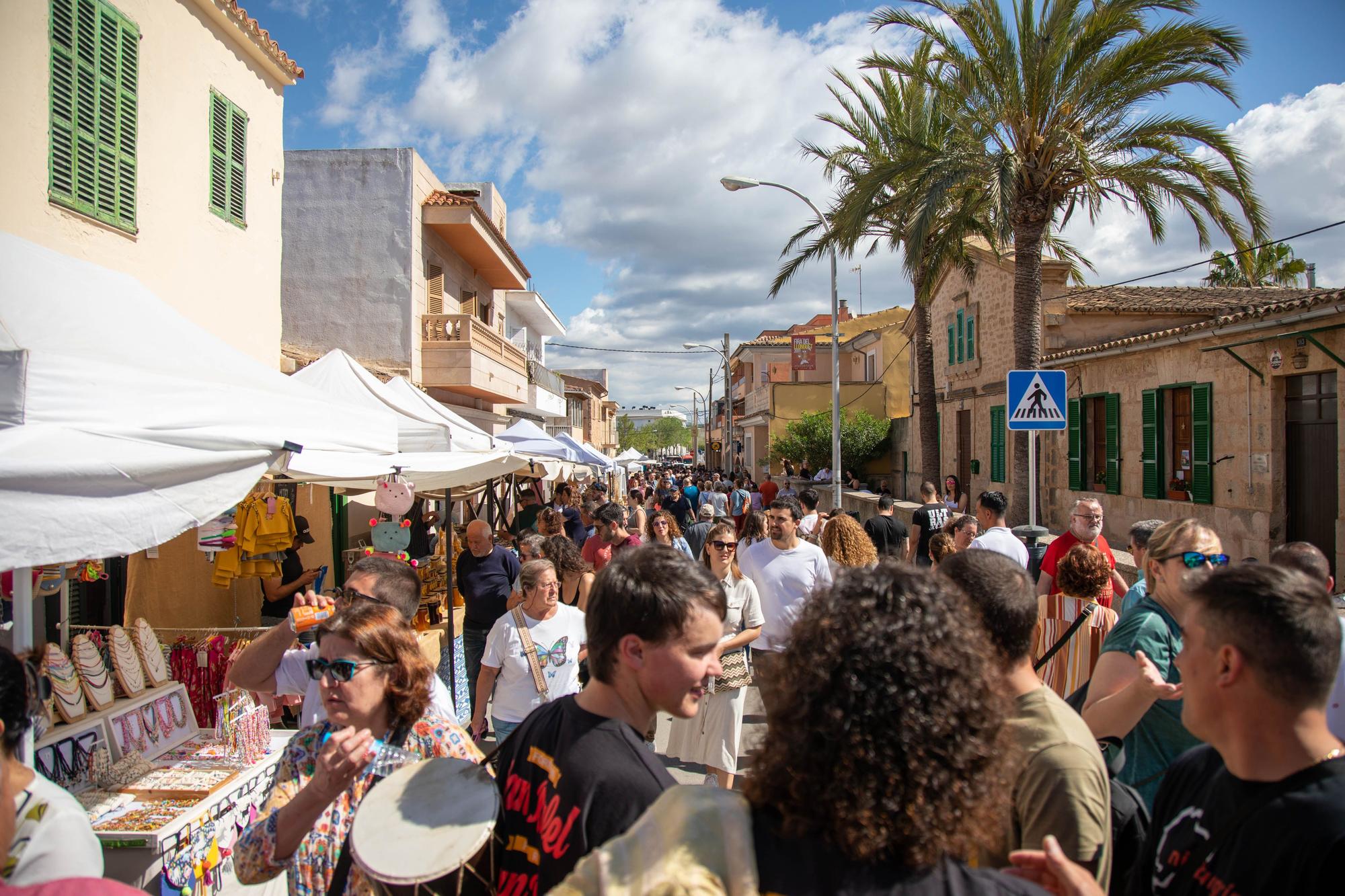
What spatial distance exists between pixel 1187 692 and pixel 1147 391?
48.9 feet

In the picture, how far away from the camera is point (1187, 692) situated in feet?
5.95

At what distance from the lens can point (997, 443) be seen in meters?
20.9

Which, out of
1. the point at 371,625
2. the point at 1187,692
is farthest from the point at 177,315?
the point at 1187,692

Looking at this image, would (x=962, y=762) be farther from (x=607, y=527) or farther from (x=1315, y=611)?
(x=607, y=527)

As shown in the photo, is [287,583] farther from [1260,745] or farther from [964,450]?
[964,450]

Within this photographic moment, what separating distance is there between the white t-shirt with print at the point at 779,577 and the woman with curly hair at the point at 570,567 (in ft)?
3.87

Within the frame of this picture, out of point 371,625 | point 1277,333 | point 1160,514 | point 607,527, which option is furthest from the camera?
point 1160,514

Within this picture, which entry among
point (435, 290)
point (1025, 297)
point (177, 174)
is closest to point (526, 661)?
point (177, 174)

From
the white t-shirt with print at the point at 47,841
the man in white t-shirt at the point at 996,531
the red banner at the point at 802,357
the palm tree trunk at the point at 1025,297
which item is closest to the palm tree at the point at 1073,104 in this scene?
the palm tree trunk at the point at 1025,297

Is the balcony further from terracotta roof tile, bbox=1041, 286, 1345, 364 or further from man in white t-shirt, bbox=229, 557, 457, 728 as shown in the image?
man in white t-shirt, bbox=229, 557, 457, 728

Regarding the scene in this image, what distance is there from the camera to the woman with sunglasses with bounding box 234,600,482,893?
2049 millimetres

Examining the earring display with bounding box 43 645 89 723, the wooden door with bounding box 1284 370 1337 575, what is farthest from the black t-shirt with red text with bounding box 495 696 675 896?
the wooden door with bounding box 1284 370 1337 575

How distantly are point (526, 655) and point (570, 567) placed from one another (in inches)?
61.9

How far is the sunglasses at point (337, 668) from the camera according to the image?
91.2 inches
